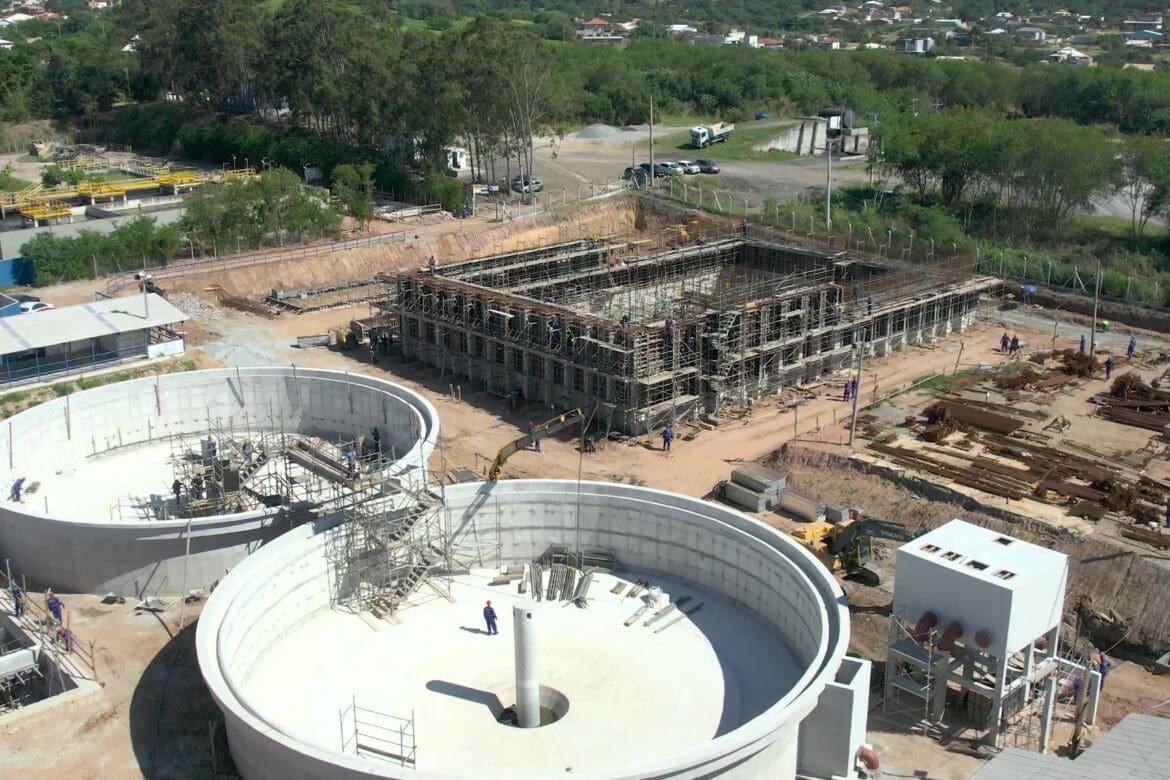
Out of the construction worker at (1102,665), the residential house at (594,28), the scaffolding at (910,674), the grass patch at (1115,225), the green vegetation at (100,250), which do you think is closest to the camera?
the scaffolding at (910,674)

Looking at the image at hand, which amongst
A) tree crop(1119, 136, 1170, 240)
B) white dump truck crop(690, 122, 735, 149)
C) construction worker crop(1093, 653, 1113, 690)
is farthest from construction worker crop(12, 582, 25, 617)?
white dump truck crop(690, 122, 735, 149)

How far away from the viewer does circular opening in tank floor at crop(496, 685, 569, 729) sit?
2161cm

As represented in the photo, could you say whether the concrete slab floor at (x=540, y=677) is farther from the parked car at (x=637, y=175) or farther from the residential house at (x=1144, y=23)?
the residential house at (x=1144, y=23)

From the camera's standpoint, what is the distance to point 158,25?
287 ft

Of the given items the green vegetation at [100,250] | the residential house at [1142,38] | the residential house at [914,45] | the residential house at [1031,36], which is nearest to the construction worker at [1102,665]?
the green vegetation at [100,250]

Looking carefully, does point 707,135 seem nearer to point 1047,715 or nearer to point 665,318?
point 665,318

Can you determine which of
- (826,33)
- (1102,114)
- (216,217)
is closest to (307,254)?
(216,217)

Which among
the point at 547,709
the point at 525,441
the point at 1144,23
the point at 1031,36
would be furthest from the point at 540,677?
the point at 1144,23

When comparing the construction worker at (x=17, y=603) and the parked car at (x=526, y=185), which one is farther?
the parked car at (x=526, y=185)

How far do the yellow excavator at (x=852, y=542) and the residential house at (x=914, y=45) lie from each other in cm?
12943

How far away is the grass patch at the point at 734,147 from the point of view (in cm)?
7938

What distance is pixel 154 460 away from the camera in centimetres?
3309

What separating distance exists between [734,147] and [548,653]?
63.4 metres

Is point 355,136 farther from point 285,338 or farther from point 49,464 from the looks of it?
point 49,464
